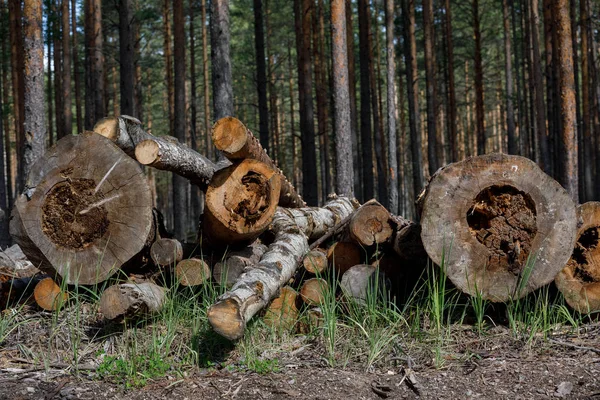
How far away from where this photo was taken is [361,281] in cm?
471

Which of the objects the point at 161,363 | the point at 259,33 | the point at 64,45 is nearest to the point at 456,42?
the point at 259,33

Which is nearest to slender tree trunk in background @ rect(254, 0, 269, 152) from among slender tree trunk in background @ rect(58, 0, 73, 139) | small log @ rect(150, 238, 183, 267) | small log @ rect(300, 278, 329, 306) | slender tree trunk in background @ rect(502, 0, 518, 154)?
slender tree trunk in background @ rect(58, 0, 73, 139)

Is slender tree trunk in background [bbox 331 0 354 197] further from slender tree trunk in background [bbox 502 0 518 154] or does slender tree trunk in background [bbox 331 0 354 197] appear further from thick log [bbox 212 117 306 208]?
slender tree trunk in background [bbox 502 0 518 154]

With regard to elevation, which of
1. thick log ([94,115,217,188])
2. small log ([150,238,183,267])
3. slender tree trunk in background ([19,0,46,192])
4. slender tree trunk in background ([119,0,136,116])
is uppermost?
slender tree trunk in background ([119,0,136,116])

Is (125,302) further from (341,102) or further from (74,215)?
(341,102)

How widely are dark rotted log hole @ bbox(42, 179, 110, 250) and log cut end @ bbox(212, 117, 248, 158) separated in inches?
39.5

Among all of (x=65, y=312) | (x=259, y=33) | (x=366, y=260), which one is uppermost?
(x=259, y=33)

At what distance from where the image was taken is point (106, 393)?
3.36m

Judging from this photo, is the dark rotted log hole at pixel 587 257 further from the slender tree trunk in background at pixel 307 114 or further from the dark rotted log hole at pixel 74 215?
the slender tree trunk in background at pixel 307 114

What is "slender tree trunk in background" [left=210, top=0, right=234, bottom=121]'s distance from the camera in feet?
31.2

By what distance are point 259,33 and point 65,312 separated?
11819 mm

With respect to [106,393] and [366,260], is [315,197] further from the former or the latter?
[106,393]

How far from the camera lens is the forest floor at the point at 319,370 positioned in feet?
11.0

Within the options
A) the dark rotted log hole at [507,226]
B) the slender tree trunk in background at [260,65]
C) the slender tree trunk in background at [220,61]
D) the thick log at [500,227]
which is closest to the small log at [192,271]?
the thick log at [500,227]
